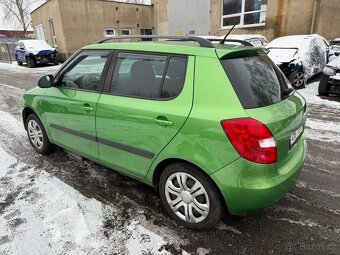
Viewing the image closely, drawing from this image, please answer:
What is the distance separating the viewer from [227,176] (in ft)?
7.34

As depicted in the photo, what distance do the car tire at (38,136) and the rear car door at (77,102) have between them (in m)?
0.35

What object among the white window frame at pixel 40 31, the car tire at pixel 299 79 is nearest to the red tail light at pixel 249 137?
the car tire at pixel 299 79

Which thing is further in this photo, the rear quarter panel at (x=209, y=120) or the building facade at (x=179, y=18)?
the building facade at (x=179, y=18)

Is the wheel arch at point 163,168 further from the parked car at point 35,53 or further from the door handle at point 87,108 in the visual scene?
the parked car at point 35,53

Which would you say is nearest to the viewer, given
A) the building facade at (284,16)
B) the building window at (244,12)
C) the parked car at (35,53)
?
the building facade at (284,16)

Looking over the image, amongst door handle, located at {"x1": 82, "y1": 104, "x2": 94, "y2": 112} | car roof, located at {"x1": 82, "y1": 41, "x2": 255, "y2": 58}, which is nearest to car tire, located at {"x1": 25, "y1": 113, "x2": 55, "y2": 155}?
door handle, located at {"x1": 82, "y1": 104, "x2": 94, "y2": 112}

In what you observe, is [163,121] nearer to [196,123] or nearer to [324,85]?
[196,123]

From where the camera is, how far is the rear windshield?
7.46 ft

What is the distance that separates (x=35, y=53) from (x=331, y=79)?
17088 mm

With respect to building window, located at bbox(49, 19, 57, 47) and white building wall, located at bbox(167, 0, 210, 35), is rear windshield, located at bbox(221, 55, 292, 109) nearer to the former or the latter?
white building wall, located at bbox(167, 0, 210, 35)

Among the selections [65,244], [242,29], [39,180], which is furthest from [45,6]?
[65,244]

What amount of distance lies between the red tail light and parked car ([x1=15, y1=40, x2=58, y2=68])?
18966 mm

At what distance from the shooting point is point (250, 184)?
2.21 m

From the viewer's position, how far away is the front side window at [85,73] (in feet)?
10.4
